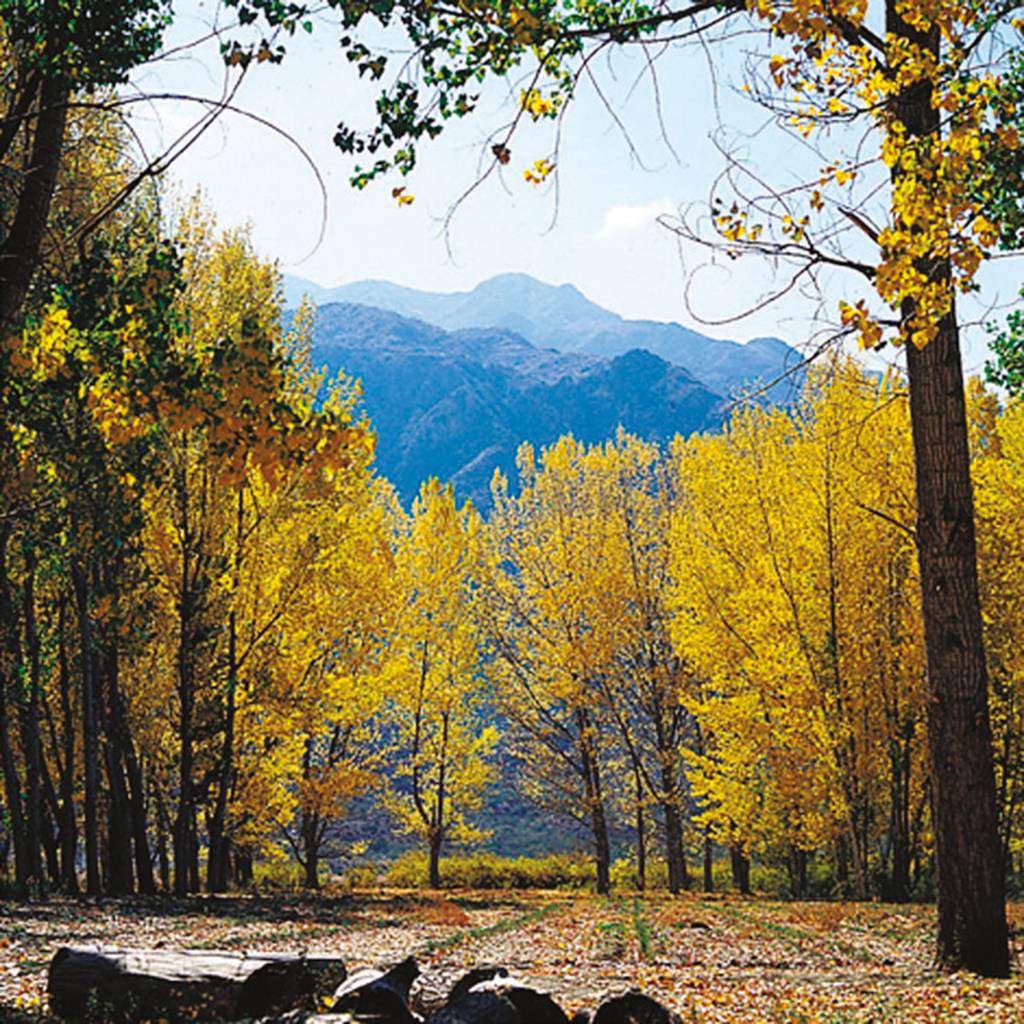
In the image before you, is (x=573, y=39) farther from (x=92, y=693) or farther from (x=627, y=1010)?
(x=92, y=693)

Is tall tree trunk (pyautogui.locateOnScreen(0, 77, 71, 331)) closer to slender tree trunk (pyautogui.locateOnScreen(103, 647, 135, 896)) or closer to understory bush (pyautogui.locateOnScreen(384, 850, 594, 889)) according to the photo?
slender tree trunk (pyautogui.locateOnScreen(103, 647, 135, 896))

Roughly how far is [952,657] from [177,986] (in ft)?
17.6

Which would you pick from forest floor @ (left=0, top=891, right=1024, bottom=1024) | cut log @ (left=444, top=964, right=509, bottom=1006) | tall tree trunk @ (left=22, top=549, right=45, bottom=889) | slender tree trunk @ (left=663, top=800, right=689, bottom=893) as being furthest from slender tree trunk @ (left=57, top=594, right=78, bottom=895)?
slender tree trunk @ (left=663, top=800, right=689, bottom=893)

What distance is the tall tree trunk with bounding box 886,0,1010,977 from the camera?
691cm

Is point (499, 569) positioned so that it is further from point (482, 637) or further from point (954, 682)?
point (954, 682)

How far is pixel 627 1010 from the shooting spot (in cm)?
507

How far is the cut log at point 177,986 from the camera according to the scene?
5703 mm

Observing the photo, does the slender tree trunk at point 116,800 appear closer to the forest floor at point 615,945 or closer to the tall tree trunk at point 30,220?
the forest floor at point 615,945

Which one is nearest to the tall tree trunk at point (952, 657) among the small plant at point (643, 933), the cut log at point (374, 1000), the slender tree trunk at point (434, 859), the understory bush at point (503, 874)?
the small plant at point (643, 933)

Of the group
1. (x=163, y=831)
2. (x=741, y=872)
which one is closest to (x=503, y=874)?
(x=741, y=872)

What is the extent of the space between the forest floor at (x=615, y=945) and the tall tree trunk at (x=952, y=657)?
0.42m

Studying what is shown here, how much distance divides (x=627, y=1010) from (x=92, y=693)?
12266mm

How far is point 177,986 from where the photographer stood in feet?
18.9

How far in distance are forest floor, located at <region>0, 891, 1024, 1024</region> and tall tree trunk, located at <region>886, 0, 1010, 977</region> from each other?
415mm
